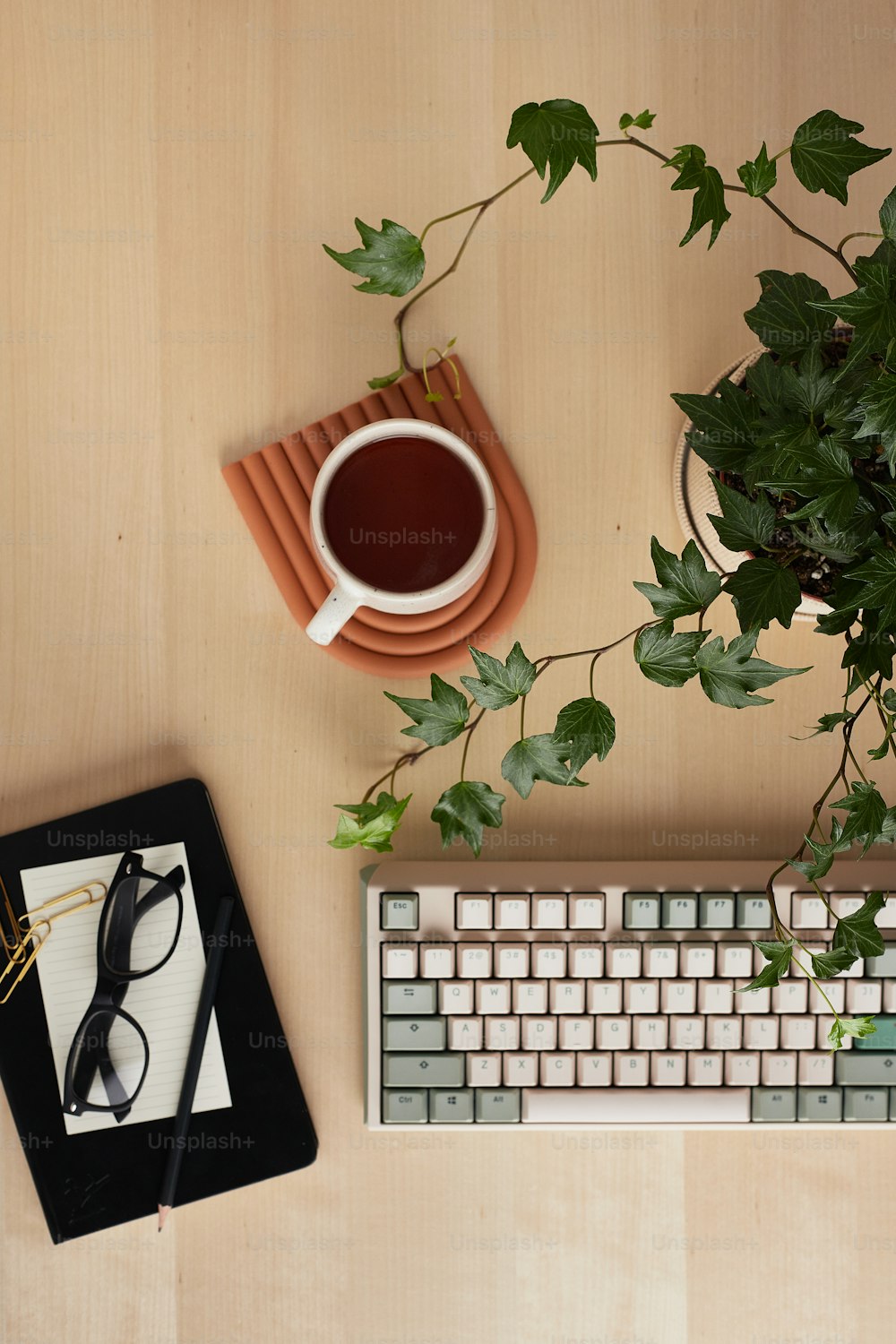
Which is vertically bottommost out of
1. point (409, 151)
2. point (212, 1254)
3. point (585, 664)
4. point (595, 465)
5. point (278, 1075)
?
point (212, 1254)

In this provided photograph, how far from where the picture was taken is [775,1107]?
757mm

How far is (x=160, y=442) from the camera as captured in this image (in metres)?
0.81

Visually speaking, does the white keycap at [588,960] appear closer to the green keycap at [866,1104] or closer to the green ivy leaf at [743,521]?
the green keycap at [866,1104]

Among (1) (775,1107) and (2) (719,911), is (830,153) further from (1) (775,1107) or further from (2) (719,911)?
(1) (775,1107)

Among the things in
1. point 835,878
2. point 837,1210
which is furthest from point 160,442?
point 837,1210

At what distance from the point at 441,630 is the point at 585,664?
119 mm

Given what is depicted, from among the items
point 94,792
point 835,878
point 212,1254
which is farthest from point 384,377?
point 212,1254

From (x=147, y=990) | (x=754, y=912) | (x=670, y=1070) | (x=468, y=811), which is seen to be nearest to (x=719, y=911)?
(x=754, y=912)

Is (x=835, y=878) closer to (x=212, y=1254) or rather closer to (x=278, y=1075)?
(x=278, y=1075)

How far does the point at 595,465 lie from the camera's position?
2.63ft

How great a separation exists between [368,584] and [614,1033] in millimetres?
384

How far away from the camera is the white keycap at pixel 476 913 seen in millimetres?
753

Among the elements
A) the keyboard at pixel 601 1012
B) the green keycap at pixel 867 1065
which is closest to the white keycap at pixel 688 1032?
the keyboard at pixel 601 1012

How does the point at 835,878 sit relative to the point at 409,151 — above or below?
below
